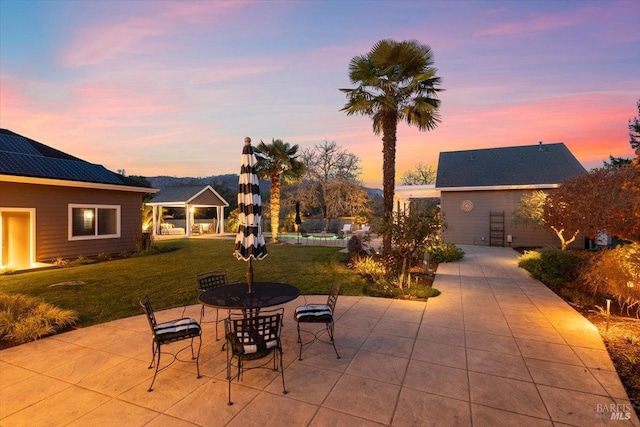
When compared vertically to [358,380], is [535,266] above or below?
above

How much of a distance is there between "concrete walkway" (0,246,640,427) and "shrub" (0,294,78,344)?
1.00 ft

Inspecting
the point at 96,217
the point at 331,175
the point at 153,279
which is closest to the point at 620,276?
the point at 153,279

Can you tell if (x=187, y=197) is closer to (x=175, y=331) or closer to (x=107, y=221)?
(x=107, y=221)

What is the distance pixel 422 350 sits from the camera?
14.6 ft

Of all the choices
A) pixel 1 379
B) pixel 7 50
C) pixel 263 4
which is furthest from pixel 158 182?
pixel 1 379

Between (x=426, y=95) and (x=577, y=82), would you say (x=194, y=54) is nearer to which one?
(x=426, y=95)

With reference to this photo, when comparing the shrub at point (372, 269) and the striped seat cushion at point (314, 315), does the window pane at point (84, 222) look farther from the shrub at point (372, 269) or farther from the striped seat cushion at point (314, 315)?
Result: the striped seat cushion at point (314, 315)

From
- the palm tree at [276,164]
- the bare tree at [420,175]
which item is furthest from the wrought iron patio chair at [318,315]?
the bare tree at [420,175]

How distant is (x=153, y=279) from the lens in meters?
9.44

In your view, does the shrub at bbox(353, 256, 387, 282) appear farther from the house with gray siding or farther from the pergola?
the pergola

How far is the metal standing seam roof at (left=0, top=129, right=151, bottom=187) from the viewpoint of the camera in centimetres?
1102

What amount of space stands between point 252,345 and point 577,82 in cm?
1508

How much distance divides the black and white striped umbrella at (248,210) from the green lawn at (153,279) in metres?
3.62

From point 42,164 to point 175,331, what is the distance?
13030mm
